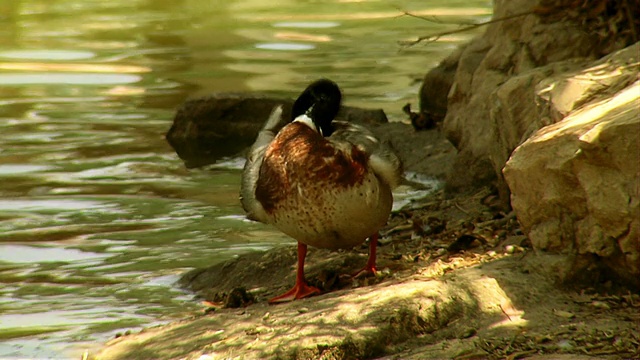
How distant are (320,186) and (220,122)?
5.03 metres

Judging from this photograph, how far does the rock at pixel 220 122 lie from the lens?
32.5ft

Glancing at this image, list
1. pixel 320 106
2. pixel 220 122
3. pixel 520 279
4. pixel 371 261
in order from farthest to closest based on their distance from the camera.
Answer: pixel 220 122 < pixel 320 106 < pixel 371 261 < pixel 520 279

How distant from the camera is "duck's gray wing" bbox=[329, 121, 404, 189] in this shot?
5.39 metres

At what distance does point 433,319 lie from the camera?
4.43 metres

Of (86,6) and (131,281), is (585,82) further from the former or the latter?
(86,6)

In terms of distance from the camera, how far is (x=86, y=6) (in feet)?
55.8

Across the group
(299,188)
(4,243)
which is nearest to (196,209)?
(4,243)

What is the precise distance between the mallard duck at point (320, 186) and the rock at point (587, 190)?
766 millimetres

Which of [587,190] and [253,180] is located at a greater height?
[587,190]

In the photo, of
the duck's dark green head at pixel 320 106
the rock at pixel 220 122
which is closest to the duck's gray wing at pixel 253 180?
the duck's dark green head at pixel 320 106

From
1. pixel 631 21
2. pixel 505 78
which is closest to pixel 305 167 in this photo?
pixel 631 21

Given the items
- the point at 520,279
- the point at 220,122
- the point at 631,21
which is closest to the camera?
the point at 520,279

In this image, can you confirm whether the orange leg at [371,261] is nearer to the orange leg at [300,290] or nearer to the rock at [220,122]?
the orange leg at [300,290]

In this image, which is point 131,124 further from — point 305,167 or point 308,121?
point 305,167
